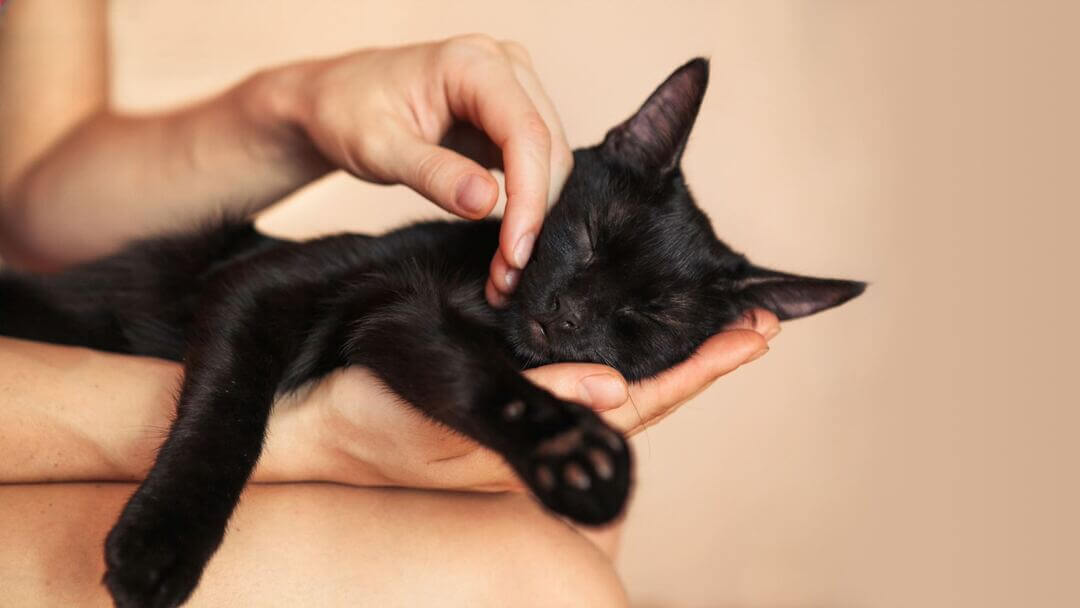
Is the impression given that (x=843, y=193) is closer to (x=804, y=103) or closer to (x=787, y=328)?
(x=804, y=103)

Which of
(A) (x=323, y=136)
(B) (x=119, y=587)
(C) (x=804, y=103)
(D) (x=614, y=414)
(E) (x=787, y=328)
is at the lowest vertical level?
(E) (x=787, y=328)

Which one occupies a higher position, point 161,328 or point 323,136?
point 323,136

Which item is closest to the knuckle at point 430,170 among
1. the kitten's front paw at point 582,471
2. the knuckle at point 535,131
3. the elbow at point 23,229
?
the knuckle at point 535,131

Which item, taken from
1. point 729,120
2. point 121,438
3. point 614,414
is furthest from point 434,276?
point 729,120

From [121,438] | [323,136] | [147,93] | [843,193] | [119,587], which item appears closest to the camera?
[119,587]

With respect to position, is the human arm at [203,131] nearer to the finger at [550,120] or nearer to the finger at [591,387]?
the finger at [550,120]

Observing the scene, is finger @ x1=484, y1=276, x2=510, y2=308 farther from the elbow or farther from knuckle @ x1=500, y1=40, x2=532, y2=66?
the elbow

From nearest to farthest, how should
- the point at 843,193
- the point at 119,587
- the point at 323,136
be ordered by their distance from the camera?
the point at 119,587 → the point at 323,136 → the point at 843,193
